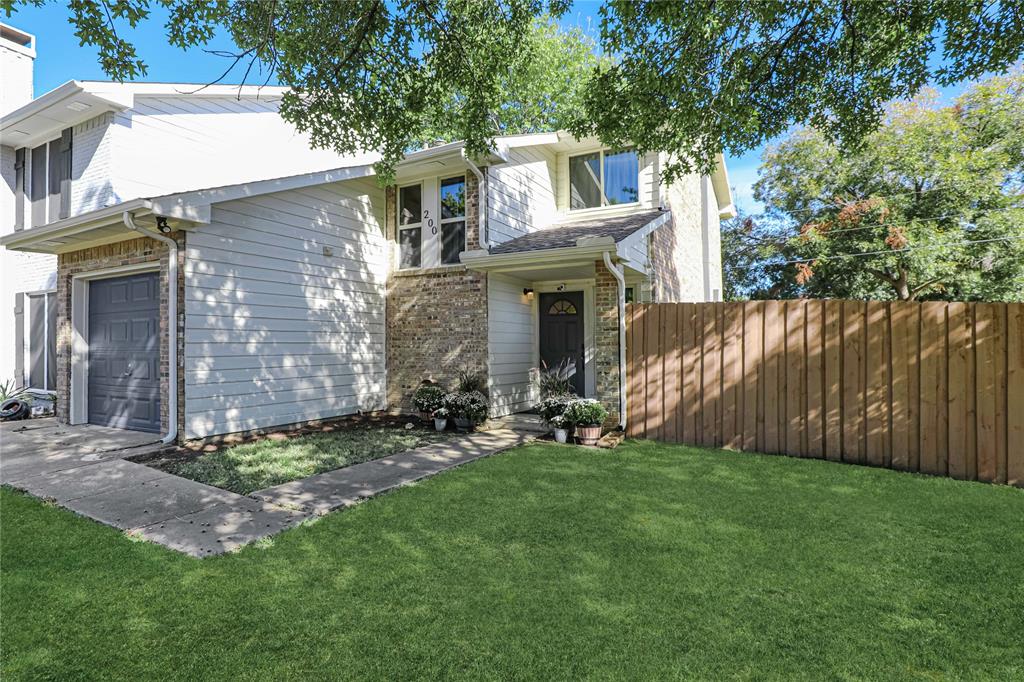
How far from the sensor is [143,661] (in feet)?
8.03

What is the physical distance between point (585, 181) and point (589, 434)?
631cm

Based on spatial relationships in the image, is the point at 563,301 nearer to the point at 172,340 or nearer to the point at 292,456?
the point at 292,456

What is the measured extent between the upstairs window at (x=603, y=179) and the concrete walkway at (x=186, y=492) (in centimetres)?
644

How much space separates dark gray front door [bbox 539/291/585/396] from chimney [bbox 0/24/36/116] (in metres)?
13.8

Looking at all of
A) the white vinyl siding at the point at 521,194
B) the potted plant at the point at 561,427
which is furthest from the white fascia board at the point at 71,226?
the potted plant at the point at 561,427

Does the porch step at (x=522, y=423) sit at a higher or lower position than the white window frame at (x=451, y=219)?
lower

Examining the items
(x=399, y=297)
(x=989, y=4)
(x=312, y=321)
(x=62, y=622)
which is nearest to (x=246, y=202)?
(x=312, y=321)

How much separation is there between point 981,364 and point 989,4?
3994 millimetres

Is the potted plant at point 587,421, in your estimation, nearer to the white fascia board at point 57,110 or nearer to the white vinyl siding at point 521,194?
the white vinyl siding at point 521,194

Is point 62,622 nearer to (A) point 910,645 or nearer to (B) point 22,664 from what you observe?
(B) point 22,664

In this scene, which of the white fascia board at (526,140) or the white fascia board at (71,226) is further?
the white fascia board at (526,140)

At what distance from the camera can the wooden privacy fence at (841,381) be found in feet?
18.3

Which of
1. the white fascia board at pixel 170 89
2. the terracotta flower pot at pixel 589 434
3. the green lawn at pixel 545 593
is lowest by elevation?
the green lawn at pixel 545 593

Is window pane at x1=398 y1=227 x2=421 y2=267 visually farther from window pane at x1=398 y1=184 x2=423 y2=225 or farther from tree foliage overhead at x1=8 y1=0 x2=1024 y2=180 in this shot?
tree foliage overhead at x1=8 y1=0 x2=1024 y2=180
